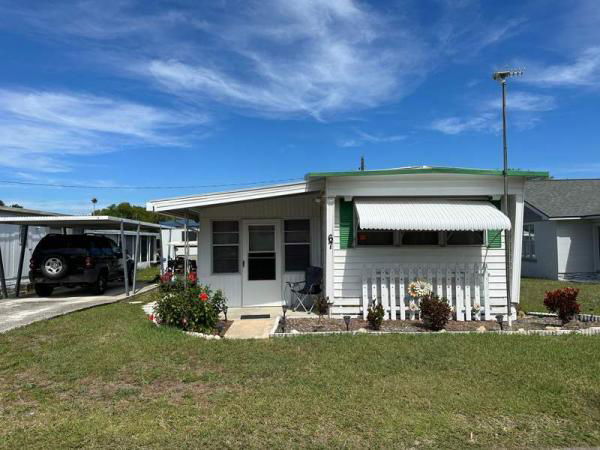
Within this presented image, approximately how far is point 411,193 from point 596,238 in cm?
1195

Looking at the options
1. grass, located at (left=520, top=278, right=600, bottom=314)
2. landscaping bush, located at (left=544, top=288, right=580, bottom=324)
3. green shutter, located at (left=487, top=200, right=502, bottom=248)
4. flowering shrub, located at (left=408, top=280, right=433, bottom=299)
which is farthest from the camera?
grass, located at (left=520, top=278, right=600, bottom=314)

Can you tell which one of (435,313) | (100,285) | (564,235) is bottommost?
(100,285)

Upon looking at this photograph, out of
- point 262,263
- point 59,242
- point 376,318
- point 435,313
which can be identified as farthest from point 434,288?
point 59,242

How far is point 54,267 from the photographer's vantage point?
1198cm

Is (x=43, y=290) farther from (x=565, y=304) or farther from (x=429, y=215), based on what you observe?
(x=565, y=304)

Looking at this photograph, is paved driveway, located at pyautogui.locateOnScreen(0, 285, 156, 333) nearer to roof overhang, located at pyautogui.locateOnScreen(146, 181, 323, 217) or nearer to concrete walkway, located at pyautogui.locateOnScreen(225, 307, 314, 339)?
roof overhang, located at pyautogui.locateOnScreen(146, 181, 323, 217)

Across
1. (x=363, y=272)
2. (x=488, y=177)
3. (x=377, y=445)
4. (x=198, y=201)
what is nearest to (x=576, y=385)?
(x=377, y=445)

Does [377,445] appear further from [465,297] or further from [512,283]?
[512,283]

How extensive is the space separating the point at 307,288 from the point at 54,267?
22.9ft

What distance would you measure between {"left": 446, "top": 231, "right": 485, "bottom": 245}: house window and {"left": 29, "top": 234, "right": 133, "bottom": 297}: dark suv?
929 centimetres

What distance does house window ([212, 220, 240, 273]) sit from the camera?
10.2 m

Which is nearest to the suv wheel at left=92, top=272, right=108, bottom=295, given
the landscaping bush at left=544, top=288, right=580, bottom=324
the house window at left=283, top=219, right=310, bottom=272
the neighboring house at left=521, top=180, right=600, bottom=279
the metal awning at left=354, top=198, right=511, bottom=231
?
the house window at left=283, top=219, right=310, bottom=272

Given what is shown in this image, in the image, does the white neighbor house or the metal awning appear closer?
the metal awning

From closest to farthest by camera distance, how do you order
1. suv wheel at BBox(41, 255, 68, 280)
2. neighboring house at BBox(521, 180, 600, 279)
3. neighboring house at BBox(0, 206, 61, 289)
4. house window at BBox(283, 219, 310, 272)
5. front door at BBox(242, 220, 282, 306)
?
front door at BBox(242, 220, 282, 306), house window at BBox(283, 219, 310, 272), suv wheel at BBox(41, 255, 68, 280), neighboring house at BBox(0, 206, 61, 289), neighboring house at BBox(521, 180, 600, 279)
